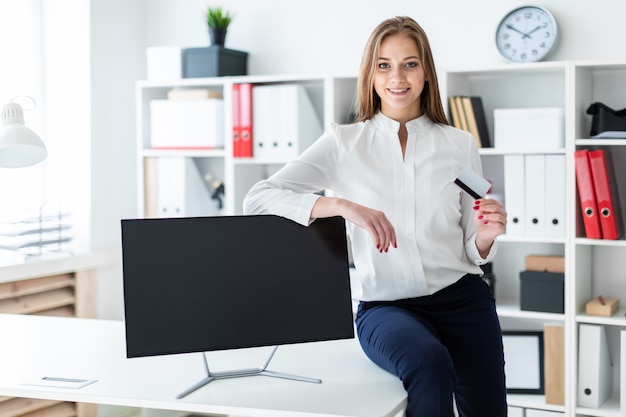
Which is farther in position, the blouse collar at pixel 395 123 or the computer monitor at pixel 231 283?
the blouse collar at pixel 395 123

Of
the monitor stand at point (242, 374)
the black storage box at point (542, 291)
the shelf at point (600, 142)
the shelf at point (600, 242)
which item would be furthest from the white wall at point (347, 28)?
the monitor stand at point (242, 374)

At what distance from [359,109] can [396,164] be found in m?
0.23

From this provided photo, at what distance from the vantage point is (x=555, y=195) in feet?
10.7

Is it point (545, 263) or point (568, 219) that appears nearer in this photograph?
point (568, 219)

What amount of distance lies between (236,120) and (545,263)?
1.59 meters

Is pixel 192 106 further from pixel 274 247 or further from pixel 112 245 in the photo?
pixel 274 247

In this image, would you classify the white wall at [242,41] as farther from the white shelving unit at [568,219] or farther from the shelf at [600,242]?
the shelf at [600,242]

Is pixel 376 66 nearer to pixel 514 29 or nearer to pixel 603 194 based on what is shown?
pixel 603 194

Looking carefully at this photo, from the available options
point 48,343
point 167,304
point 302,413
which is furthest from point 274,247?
point 48,343

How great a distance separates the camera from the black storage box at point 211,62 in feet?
12.8

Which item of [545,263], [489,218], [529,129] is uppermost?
[529,129]

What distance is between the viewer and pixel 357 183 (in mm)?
2125

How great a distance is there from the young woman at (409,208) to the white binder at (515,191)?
3.74 feet

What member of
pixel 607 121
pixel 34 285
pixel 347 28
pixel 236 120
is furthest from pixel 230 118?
pixel 607 121
